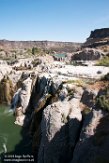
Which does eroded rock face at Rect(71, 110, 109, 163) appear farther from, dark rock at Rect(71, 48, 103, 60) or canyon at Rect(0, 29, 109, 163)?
dark rock at Rect(71, 48, 103, 60)

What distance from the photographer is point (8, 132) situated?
49.2 meters

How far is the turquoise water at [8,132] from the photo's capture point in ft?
141

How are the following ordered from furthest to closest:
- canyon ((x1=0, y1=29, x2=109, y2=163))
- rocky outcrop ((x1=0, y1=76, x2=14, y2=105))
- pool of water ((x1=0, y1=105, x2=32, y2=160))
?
rocky outcrop ((x1=0, y1=76, x2=14, y2=105)) < pool of water ((x1=0, y1=105, x2=32, y2=160)) < canyon ((x1=0, y1=29, x2=109, y2=163))

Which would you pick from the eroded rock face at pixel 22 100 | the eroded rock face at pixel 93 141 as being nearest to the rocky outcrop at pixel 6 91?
the eroded rock face at pixel 22 100

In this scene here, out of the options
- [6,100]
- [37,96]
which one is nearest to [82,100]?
[37,96]

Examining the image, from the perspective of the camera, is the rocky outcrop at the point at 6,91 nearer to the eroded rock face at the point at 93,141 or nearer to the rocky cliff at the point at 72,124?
the rocky cliff at the point at 72,124

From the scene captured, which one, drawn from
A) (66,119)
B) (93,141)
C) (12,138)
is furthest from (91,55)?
(93,141)

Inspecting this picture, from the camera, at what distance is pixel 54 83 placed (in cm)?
5219

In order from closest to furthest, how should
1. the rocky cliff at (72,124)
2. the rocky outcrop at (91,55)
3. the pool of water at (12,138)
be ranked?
the rocky cliff at (72,124) → the pool of water at (12,138) → the rocky outcrop at (91,55)

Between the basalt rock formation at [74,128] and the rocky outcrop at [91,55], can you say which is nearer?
the basalt rock formation at [74,128]

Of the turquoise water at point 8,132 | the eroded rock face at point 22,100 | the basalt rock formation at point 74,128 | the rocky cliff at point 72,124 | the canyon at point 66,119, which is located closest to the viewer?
the basalt rock formation at point 74,128

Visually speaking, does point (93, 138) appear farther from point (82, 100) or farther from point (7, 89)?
point (7, 89)

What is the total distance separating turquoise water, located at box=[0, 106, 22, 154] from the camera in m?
43.0

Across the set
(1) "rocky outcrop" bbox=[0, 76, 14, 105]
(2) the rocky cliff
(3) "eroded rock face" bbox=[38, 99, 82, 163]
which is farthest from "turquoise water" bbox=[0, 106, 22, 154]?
(3) "eroded rock face" bbox=[38, 99, 82, 163]
